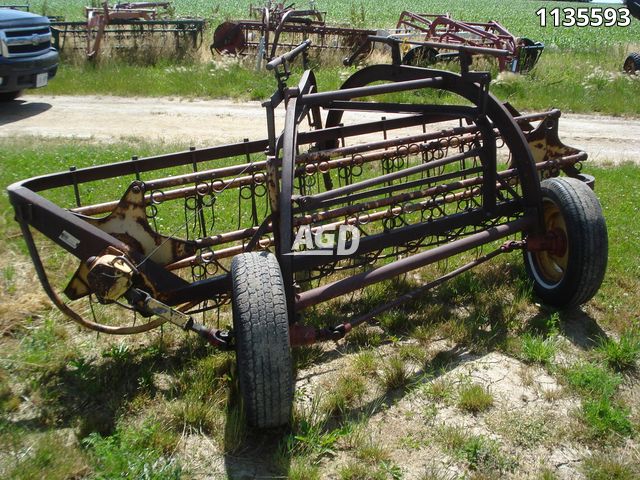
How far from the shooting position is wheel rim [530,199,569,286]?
13.9ft

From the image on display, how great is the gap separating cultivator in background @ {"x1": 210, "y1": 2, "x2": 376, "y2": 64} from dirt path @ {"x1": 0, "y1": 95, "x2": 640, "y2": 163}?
319cm

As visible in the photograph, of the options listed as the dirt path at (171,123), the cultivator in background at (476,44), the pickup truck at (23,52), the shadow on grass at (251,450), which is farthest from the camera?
the cultivator in background at (476,44)

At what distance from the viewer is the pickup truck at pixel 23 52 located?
10.4m

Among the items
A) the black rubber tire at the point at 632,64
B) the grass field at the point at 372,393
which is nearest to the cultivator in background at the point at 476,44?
the black rubber tire at the point at 632,64

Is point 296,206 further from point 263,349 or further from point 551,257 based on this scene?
point 551,257

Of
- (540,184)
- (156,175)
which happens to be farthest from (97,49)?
(540,184)

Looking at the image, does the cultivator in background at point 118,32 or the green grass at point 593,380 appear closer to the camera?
the green grass at point 593,380

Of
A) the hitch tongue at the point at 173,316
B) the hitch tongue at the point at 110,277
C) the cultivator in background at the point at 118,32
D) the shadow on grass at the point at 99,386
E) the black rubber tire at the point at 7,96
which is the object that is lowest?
the shadow on grass at the point at 99,386

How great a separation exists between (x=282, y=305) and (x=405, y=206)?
148 cm

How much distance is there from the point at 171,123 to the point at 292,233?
7849 millimetres

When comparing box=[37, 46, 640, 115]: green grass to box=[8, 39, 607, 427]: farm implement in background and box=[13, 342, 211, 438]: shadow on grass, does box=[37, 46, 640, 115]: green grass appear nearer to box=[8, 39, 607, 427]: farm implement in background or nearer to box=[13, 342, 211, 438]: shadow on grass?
box=[8, 39, 607, 427]: farm implement in background

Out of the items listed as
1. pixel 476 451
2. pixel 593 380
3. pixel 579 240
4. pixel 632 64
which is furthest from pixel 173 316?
pixel 632 64

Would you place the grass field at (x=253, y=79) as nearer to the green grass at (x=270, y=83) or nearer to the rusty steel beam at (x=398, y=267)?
the green grass at (x=270, y=83)

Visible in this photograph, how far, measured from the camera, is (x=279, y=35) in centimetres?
1423
